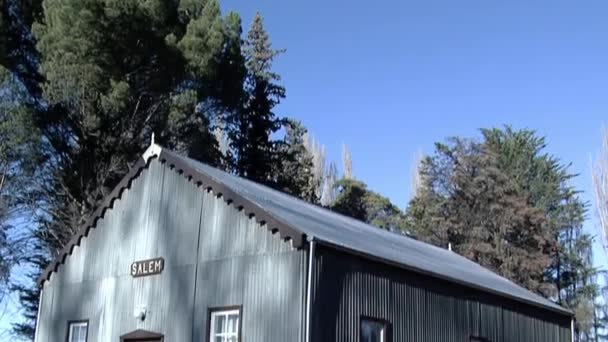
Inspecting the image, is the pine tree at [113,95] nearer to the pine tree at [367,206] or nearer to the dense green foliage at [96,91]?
the dense green foliage at [96,91]

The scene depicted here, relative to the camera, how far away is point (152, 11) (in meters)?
27.8

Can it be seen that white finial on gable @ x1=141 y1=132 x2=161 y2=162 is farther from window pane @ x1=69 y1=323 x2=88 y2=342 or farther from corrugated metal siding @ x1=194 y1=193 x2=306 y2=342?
window pane @ x1=69 y1=323 x2=88 y2=342

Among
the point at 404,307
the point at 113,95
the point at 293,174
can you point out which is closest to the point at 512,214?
the point at 293,174

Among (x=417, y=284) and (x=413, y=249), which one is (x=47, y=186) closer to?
(x=413, y=249)

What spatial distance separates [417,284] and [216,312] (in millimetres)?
4061

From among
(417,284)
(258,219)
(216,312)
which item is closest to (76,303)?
(216,312)

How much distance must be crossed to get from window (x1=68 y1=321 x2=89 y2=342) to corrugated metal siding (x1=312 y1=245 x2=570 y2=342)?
6.38 meters

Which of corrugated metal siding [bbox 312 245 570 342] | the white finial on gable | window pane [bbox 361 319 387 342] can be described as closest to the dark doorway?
the white finial on gable

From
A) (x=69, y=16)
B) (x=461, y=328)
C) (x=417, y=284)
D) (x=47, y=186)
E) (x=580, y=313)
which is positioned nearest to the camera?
(x=417, y=284)

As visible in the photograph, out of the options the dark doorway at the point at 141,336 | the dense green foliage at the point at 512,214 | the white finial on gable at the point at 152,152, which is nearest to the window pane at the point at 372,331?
the dark doorway at the point at 141,336

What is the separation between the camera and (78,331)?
1777 cm

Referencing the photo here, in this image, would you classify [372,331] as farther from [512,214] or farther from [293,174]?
[512,214]

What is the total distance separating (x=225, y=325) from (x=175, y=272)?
1.77m

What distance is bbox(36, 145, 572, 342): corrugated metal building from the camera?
14031 millimetres
